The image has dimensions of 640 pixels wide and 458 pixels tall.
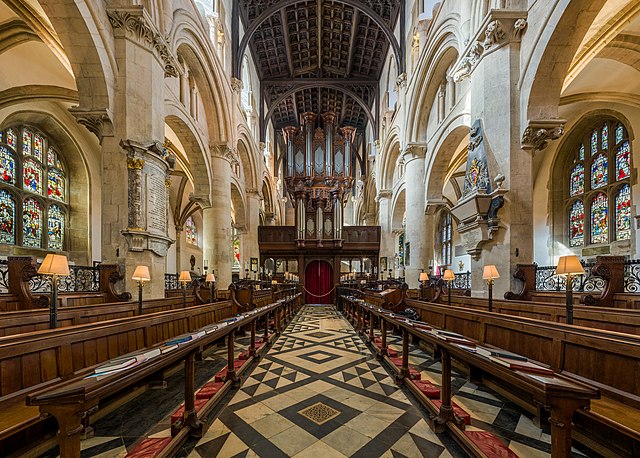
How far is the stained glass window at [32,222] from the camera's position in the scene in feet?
31.9

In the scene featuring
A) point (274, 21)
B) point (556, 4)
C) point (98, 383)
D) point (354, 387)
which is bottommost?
point (354, 387)

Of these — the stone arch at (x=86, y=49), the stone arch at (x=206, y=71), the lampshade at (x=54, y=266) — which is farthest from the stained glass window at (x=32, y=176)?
the lampshade at (x=54, y=266)

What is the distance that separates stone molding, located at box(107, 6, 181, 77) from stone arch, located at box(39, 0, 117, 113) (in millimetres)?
237

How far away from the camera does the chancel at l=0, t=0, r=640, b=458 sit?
2312 millimetres

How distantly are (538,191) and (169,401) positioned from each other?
14.6 metres

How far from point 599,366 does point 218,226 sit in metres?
10.3

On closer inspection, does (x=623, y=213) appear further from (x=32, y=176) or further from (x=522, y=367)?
(x=32, y=176)

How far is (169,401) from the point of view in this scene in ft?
10.6

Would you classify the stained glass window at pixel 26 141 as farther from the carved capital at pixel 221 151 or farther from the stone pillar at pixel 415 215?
the stone pillar at pixel 415 215

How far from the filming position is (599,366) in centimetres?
231

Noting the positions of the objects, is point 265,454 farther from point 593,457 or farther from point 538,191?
point 538,191

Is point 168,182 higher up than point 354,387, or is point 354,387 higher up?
point 168,182

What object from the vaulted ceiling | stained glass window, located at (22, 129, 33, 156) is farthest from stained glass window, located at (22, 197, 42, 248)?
the vaulted ceiling

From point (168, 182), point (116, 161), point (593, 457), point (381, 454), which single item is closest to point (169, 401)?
point (381, 454)
